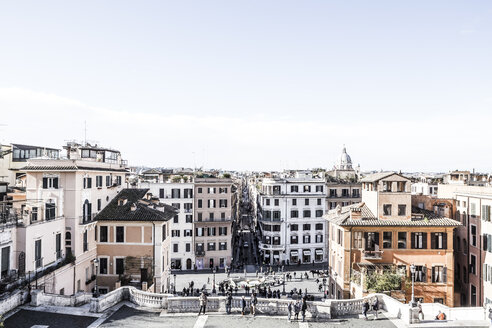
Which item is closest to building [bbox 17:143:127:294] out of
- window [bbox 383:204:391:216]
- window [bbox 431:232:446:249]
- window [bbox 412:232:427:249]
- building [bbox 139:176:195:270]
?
building [bbox 139:176:195:270]

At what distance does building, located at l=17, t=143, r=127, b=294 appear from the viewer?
3344 centimetres

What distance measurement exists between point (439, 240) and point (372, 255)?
6.90 metres

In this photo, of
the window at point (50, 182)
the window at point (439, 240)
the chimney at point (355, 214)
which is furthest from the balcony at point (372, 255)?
the window at point (50, 182)

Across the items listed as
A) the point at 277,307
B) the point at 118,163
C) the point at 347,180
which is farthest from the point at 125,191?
the point at 347,180

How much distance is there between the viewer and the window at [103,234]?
140 ft

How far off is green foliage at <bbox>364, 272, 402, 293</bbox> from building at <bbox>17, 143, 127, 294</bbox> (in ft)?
87.7

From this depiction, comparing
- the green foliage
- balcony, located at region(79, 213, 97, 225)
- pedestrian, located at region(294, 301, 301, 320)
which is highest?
balcony, located at region(79, 213, 97, 225)

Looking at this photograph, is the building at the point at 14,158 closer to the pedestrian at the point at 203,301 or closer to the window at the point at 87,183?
the window at the point at 87,183

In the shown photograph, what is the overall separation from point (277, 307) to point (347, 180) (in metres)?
60.1

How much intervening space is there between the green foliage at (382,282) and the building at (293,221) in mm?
41698

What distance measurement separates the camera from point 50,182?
38.9 metres

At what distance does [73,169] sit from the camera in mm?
38781

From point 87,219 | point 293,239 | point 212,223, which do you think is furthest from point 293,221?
point 87,219

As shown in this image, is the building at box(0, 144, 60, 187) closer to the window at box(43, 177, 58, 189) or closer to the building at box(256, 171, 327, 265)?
the window at box(43, 177, 58, 189)
